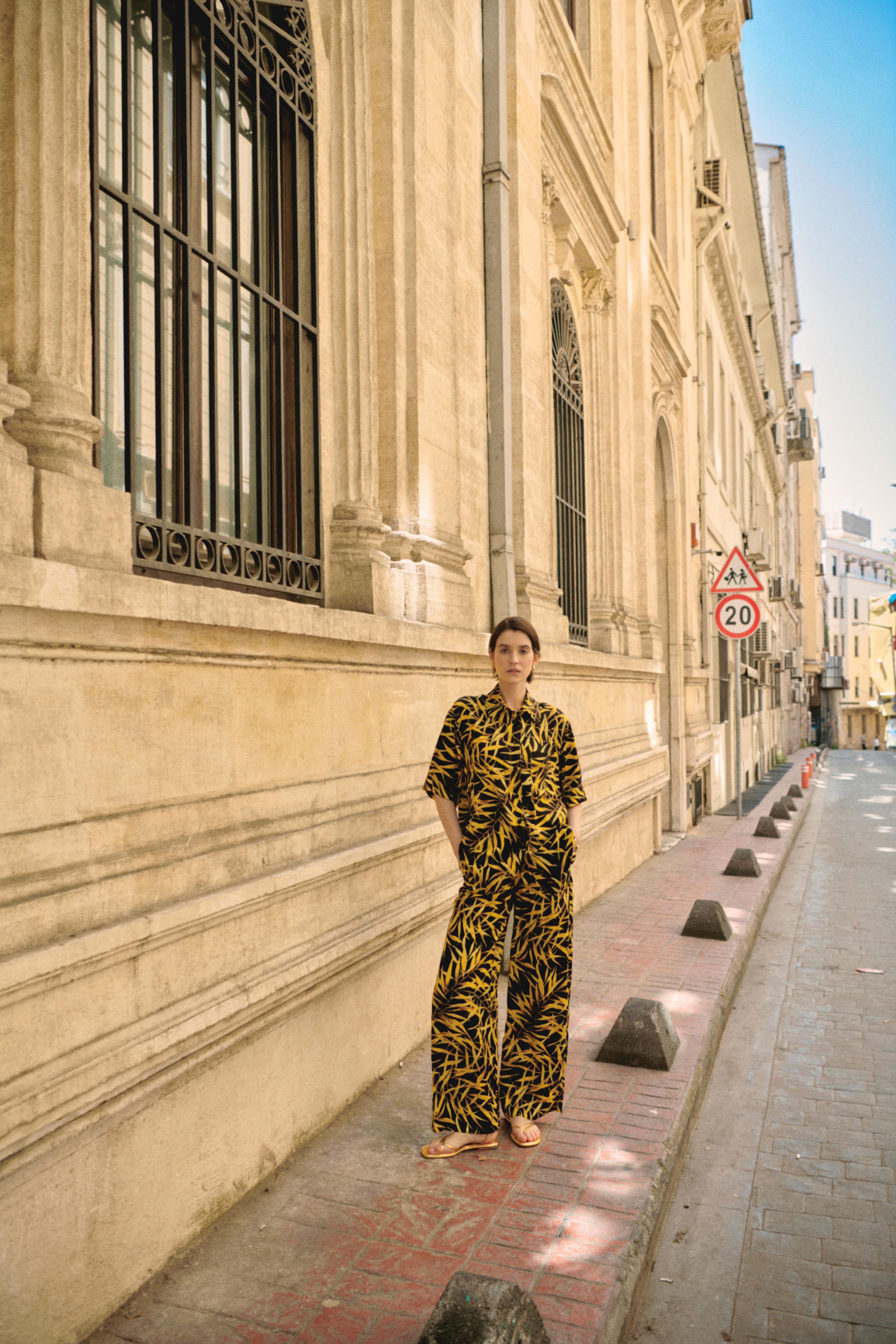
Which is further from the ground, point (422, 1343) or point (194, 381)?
point (194, 381)

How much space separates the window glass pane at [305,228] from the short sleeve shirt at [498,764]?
2002mm

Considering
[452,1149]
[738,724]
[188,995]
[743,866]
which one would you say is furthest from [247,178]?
[738,724]

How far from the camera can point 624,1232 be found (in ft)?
10.7

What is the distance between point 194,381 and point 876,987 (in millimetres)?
5708

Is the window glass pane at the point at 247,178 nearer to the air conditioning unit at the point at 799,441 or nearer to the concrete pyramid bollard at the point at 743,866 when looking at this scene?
the concrete pyramid bollard at the point at 743,866

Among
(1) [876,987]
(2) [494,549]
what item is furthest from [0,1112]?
(1) [876,987]

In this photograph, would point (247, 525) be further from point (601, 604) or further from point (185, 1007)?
point (601, 604)

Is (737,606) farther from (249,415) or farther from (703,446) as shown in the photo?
(249,415)

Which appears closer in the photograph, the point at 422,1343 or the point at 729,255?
the point at 422,1343

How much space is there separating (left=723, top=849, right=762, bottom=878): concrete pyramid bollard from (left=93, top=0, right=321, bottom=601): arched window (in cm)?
678

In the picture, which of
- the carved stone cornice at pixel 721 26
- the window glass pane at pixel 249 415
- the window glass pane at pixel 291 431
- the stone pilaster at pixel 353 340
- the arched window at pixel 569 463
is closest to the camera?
the window glass pane at pixel 249 415

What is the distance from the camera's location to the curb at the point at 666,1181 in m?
2.97

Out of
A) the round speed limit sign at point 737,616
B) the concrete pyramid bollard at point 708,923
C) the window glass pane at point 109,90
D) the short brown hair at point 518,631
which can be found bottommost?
the concrete pyramid bollard at point 708,923

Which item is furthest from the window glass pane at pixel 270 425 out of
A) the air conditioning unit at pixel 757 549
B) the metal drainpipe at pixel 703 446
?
the air conditioning unit at pixel 757 549
